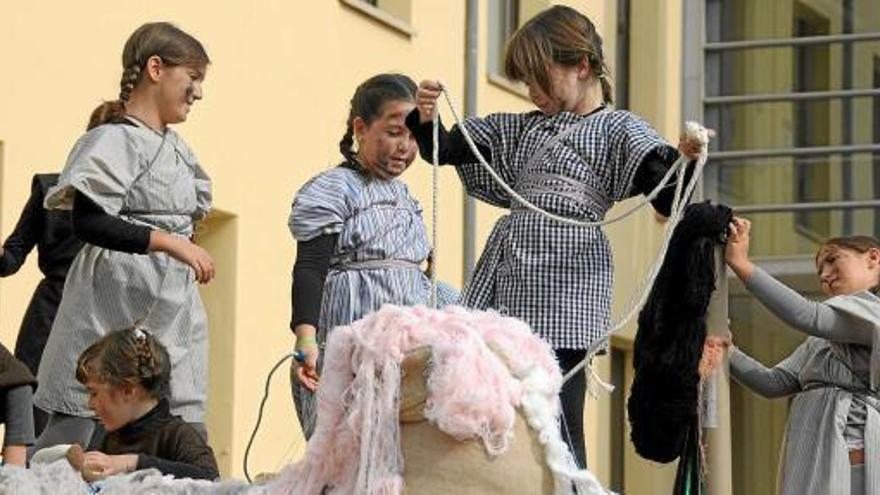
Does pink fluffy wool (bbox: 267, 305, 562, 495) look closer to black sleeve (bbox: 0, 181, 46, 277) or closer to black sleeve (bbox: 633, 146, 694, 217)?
black sleeve (bbox: 633, 146, 694, 217)

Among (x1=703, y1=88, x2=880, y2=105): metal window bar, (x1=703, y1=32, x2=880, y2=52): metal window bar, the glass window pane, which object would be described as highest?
the glass window pane

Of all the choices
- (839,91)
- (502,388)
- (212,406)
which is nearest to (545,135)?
(502,388)

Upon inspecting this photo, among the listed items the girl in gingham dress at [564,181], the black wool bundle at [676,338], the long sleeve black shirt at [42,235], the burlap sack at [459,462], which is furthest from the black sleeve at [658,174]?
the long sleeve black shirt at [42,235]

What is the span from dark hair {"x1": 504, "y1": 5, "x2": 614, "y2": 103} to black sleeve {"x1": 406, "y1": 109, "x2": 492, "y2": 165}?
0.70ft

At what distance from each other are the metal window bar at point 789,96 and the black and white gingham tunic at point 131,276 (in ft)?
39.6

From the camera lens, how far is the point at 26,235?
8.49m

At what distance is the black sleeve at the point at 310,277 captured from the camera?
7.25 metres

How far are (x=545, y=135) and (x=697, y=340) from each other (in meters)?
0.63

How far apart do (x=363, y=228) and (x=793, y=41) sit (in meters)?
12.2

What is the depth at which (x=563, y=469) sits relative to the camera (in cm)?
499

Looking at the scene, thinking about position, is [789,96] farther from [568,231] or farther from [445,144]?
[568,231]

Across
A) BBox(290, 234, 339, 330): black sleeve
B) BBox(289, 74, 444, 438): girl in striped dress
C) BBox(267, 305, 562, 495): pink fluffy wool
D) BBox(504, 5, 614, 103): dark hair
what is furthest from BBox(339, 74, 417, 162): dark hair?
BBox(267, 305, 562, 495): pink fluffy wool

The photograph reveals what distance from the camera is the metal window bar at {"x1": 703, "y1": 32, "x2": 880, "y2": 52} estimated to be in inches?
750

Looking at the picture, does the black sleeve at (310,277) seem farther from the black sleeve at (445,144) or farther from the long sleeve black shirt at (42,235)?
the long sleeve black shirt at (42,235)
